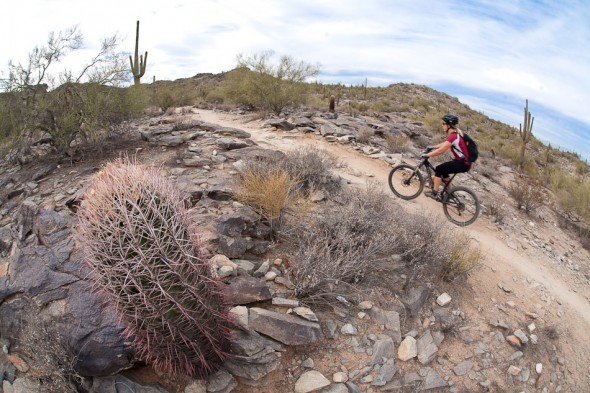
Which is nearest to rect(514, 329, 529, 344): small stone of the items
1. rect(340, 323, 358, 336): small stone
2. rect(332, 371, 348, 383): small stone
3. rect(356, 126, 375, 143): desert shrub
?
rect(340, 323, 358, 336): small stone

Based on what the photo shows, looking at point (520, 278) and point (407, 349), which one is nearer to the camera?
point (407, 349)

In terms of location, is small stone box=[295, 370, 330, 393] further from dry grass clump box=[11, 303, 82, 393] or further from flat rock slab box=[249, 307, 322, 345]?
dry grass clump box=[11, 303, 82, 393]

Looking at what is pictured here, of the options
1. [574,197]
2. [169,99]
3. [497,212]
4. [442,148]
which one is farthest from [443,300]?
[169,99]

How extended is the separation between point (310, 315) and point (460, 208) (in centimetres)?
473

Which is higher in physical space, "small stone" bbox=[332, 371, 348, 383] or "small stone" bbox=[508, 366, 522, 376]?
"small stone" bbox=[332, 371, 348, 383]

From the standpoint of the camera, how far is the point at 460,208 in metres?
7.23

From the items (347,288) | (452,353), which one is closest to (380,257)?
(347,288)

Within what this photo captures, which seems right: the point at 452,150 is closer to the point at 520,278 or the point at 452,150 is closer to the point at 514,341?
the point at 520,278

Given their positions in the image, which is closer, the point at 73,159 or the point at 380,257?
the point at 380,257

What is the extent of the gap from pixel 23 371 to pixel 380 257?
13.0 ft

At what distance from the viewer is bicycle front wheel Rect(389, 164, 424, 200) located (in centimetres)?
758

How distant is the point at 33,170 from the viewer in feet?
24.2

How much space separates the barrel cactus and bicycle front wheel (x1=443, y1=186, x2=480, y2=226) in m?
5.86

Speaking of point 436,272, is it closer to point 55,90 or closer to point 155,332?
point 155,332
